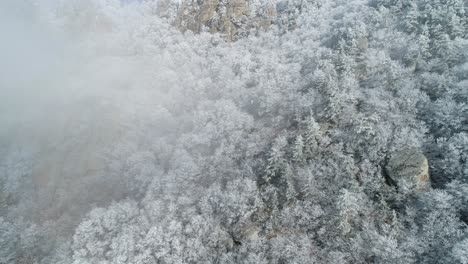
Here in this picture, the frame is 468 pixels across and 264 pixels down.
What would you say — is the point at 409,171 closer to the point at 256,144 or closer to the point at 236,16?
the point at 256,144

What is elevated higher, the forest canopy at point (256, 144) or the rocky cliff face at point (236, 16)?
the rocky cliff face at point (236, 16)

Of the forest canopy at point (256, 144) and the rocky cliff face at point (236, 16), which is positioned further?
the rocky cliff face at point (236, 16)

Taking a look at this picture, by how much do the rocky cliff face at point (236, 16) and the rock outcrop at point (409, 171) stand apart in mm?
50484

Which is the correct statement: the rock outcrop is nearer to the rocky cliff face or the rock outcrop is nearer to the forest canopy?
the forest canopy

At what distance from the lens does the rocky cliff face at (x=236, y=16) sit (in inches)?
3324

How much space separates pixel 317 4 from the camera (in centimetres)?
8425

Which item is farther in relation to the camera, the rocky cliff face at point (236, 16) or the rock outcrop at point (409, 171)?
the rocky cliff face at point (236, 16)

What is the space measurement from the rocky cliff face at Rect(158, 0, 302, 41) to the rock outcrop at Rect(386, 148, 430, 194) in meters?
50.5

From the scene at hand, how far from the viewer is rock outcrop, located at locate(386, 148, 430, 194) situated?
3889 cm

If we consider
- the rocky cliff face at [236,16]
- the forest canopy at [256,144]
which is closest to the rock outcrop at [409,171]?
the forest canopy at [256,144]

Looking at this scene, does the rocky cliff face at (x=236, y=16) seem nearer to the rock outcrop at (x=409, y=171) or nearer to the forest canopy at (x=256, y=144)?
the forest canopy at (x=256, y=144)

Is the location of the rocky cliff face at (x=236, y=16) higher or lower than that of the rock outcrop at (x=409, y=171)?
higher

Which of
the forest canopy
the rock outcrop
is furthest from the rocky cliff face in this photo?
the rock outcrop

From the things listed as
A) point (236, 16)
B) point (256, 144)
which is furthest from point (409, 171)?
point (236, 16)
